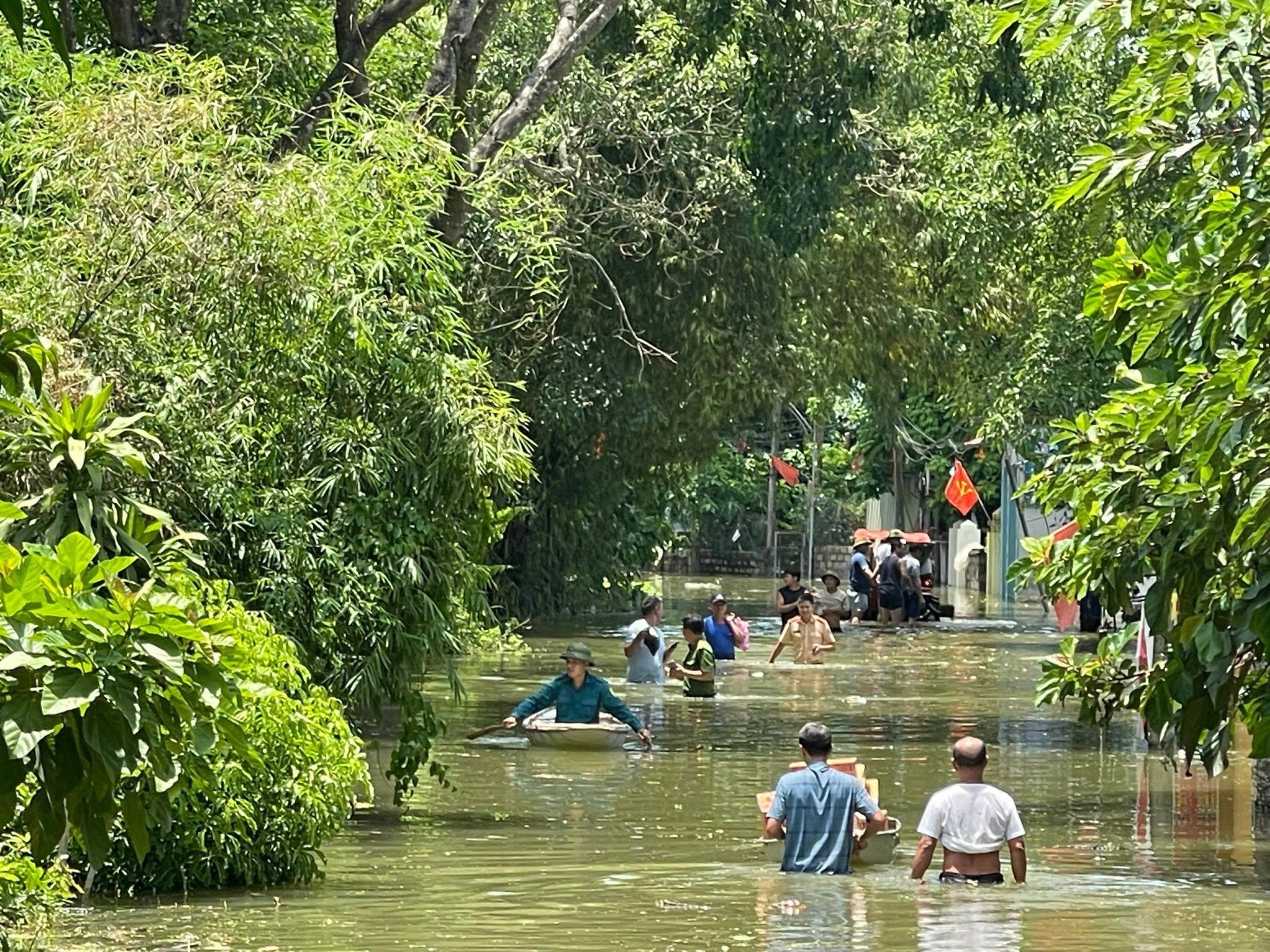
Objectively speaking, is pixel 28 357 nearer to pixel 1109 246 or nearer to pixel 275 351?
pixel 275 351

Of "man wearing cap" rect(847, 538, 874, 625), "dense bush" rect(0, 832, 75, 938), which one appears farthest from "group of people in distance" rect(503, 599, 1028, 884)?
"man wearing cap" rect(847, 538, 874, 625)

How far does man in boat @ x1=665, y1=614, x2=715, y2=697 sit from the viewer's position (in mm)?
27250

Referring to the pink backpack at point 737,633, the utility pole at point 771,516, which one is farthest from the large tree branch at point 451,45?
the utility pole at point 771,516

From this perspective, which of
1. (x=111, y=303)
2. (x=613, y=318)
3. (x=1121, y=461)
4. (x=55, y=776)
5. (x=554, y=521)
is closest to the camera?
(x=55, y=776)

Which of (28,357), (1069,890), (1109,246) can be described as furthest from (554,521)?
(28,357)

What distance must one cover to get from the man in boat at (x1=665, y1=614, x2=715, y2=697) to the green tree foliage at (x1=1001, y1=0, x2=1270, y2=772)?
1689 cm

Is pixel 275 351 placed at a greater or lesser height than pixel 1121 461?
greater

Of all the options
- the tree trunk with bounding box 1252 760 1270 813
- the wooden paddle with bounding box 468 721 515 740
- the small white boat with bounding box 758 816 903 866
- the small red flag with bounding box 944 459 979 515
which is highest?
the small red flag with bounding box 944 459 979 515

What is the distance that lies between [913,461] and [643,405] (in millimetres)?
37372

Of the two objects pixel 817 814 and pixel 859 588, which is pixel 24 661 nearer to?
pixel 817 814

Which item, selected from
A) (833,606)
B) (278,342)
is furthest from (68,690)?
(833,606)

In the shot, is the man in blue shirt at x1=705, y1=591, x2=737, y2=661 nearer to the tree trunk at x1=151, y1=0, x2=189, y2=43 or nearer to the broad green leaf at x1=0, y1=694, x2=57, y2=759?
the tree trunk at x1=151, y1=0, x2=189, y2=43

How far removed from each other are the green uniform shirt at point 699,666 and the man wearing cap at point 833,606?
982cm

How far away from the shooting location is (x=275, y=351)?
1579 centimetres
